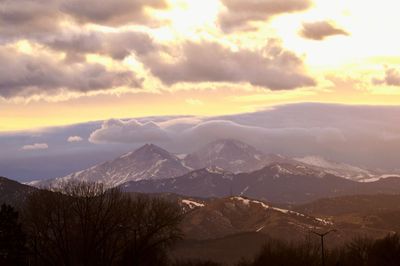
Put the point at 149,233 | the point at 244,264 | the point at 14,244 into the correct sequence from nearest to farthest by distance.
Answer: the point at 14,244
the point at 244,264
the point at 149,233

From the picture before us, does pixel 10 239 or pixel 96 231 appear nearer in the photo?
pixel 10 239

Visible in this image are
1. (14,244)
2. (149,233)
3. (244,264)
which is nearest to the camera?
(14,244)

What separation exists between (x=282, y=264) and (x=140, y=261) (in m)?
32.3

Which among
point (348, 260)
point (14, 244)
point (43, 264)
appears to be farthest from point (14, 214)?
point (348, 260)

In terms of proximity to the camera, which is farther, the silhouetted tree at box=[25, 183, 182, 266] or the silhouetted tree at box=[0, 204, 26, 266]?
the silhouetted tree at box=[25, 183, 182, 266]

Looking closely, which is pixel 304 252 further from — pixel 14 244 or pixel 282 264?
pixel 14 244

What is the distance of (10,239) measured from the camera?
118 meters

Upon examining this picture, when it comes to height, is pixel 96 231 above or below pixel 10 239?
below

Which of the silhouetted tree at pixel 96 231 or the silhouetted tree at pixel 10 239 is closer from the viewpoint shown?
the silhouetted tree at pixel 10 239

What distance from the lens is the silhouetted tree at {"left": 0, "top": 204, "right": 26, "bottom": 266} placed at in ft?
385

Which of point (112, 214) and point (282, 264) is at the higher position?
point (112, 214)

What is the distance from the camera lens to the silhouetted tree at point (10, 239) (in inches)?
4625

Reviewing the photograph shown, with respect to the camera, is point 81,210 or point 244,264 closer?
point 244,264

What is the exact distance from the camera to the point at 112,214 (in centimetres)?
13975
